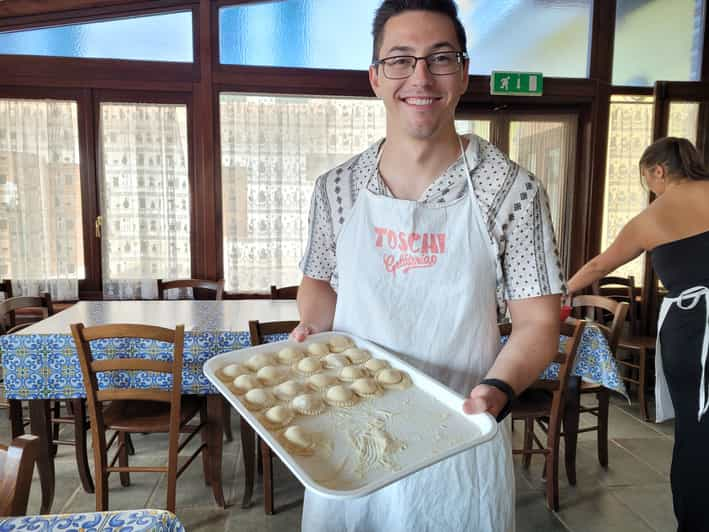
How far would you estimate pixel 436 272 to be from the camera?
102 centimetres

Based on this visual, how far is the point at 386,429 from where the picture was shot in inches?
36.9

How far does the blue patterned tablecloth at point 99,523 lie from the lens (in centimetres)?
84

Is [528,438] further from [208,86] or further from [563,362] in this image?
[208,86]

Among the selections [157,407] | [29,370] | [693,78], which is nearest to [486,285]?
[157,407]

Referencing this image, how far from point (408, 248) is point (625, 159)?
372 centimetres

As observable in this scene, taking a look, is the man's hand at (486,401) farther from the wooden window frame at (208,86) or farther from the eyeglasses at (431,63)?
the wooden window frame at (208,86)

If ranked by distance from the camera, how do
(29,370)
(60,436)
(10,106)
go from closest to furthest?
(29,370), (60,436), (10,106)

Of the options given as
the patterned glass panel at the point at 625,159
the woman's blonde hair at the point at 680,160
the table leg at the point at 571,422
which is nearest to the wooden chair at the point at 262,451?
the table leg at the point at 571,422

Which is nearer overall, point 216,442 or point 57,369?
point 57,369

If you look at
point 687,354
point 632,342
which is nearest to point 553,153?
point 632,342

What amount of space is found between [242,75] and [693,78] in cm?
356

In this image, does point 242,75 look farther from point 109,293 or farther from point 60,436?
point 60,436

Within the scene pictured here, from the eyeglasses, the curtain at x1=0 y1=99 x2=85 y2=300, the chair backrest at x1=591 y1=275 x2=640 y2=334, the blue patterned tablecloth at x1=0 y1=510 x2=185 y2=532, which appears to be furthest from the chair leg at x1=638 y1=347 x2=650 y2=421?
the curtain at x1=0 y1=99 x2=85 y2=300

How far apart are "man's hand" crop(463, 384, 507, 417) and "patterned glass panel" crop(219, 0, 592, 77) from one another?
129 inches
